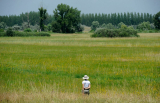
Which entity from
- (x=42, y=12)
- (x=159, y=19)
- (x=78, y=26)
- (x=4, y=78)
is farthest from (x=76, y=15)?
(x=4, y=78)

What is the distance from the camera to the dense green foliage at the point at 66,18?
456ft

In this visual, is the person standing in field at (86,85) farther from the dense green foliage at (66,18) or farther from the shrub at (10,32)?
the dense green foliage at (66,18)

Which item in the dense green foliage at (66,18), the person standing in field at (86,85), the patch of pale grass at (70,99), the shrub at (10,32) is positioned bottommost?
the patch of pale grass at (70,99)

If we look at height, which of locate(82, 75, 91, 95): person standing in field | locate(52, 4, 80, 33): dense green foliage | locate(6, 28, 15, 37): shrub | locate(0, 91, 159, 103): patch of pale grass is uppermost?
locate(52, 4, 80, 33): dense green foliage

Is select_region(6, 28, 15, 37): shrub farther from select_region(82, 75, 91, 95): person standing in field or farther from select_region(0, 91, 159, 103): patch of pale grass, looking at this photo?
select_region(82, 75, 91, 95): person standing in field

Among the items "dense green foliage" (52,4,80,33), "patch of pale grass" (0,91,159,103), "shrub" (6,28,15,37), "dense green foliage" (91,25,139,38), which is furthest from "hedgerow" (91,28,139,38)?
"patch of pale grass" (0,91,159,103)

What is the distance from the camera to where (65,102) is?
10344 millimetres

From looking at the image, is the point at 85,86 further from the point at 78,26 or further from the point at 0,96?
the point at 78,26

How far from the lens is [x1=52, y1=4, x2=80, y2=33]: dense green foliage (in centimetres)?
13912

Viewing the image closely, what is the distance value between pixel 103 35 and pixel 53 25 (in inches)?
2499

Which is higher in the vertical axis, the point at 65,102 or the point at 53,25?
the point at 53,25

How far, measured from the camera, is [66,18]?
463 feet

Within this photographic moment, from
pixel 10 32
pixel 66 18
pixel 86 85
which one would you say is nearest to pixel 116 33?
pixel 10 32

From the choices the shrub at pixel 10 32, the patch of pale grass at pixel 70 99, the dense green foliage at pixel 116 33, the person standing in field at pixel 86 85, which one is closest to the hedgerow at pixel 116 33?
the dense green foliage at pixel 116 33
